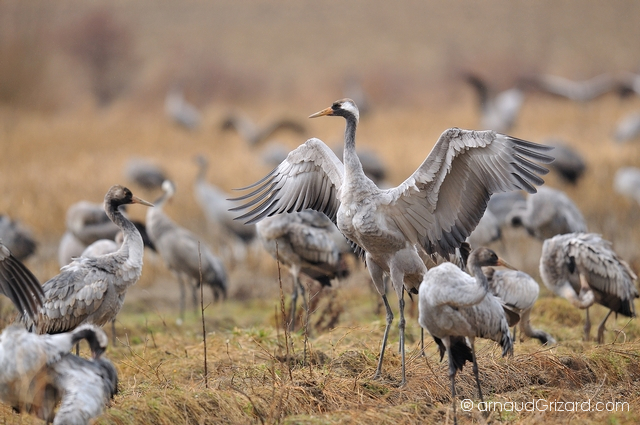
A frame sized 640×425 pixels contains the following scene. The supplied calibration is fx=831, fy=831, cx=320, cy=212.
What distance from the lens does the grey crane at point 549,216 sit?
350 inches

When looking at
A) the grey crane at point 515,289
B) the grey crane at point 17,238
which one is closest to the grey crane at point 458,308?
the grey crane at point 515,289

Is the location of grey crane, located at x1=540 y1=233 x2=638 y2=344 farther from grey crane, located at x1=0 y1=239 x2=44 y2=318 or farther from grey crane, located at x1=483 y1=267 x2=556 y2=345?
grey crane, located at x1=0 y1=239 x2=44 y2=318

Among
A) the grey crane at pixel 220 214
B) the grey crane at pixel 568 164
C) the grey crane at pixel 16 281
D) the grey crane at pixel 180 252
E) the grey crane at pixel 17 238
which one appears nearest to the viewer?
the grey crane at pixel 16 281

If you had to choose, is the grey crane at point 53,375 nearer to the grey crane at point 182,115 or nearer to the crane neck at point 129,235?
the crane neck at point 129,235

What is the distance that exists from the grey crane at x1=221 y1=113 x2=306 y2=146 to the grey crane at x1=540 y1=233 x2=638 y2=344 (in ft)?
38.0

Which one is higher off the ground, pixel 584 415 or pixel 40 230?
pixel 40 230

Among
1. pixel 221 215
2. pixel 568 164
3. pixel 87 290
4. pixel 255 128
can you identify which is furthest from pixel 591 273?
pixel 255 128

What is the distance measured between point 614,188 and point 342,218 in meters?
8.86

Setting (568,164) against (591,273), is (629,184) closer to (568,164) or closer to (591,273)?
(568,164)

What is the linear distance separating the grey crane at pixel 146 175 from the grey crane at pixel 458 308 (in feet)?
32.9

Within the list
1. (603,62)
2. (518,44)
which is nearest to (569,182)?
(603,62)

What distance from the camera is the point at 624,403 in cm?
497

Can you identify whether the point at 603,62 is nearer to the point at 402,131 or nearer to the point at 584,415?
the point at 402,131

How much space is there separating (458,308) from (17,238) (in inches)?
278
